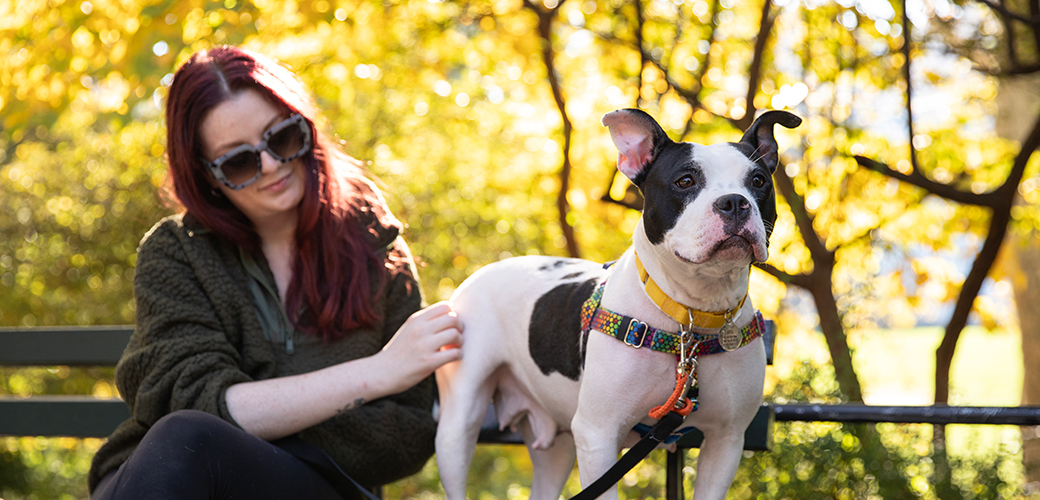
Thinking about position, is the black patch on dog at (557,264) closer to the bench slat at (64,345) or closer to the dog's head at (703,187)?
the dog's head at (703,187)

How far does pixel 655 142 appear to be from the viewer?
1.53 metres

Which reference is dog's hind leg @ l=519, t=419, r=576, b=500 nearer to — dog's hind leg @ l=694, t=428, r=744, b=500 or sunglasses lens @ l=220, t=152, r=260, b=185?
dog's hind leg @ l=694, t=428, r=744, b=500

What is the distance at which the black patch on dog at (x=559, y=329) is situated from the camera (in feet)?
5.26

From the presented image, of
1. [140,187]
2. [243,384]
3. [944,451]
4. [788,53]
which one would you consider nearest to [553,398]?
[243,384]

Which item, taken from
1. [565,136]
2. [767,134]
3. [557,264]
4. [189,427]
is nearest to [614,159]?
[565,136]

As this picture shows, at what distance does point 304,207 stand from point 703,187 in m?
1.06

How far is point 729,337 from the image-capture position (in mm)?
1451

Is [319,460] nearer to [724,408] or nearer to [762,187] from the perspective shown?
[724,408]

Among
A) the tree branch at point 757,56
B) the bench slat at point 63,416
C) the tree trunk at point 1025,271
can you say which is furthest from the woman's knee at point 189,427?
the tree trunk at point 1025,271

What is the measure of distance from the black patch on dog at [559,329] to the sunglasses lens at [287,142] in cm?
72

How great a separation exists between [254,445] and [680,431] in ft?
2.85

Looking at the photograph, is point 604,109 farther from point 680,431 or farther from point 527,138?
point 680,431

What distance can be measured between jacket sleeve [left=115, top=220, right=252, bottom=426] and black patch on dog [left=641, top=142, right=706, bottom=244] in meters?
1.02

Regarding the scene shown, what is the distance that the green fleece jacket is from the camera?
182 centimetres
